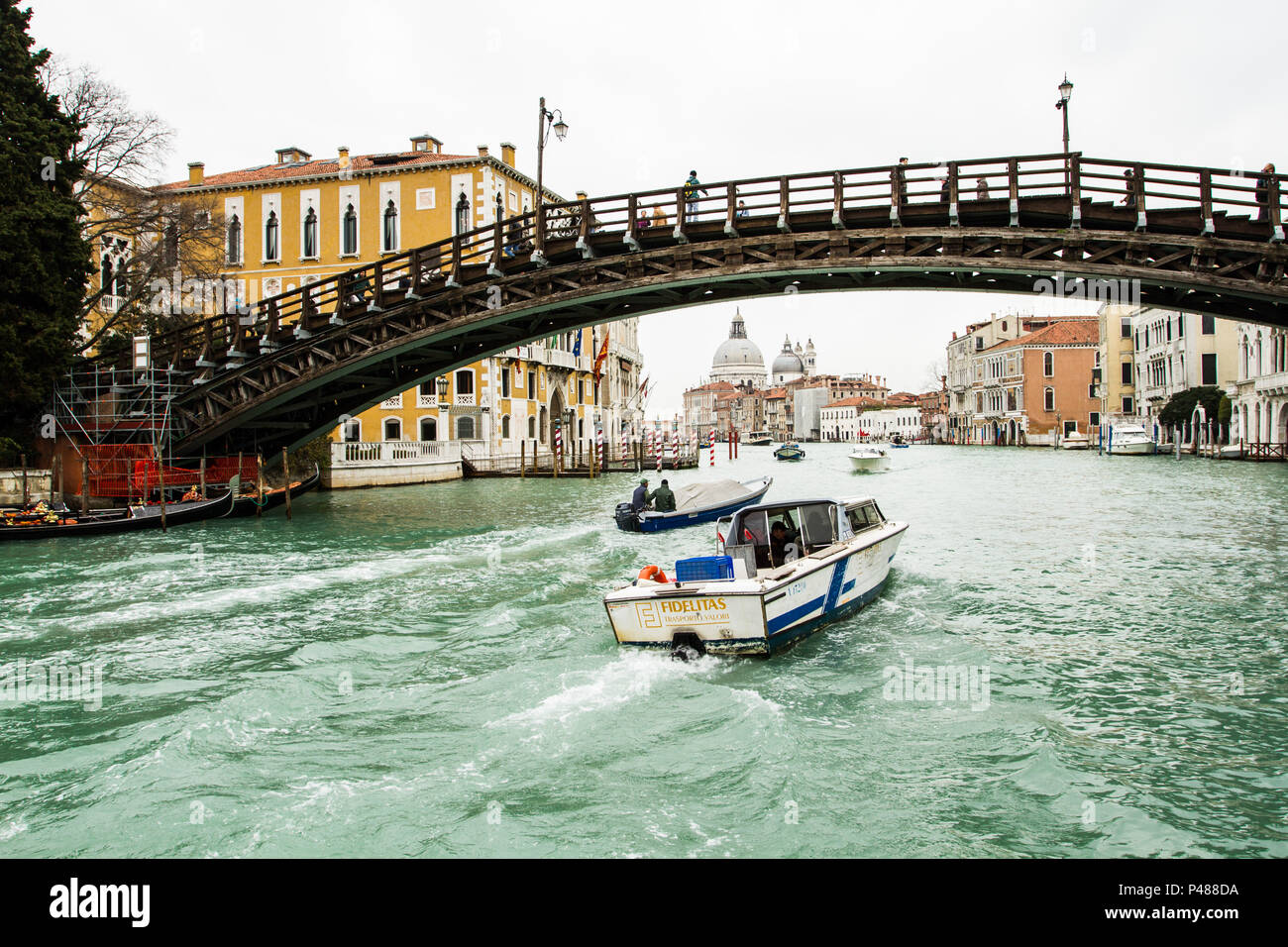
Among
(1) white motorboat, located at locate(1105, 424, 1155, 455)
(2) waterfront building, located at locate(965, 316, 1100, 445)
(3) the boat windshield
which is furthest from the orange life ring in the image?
(2) waterfront building, located at locate(965, 316, 1100, 445)

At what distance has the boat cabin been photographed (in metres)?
9.55

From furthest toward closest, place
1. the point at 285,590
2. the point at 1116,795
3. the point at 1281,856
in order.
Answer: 1. the point at 285,590
2. the point at 1116,795
3. the point at 1281,856

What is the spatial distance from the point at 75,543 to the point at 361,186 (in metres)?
28.1

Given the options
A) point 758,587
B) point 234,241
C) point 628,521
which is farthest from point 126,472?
point 234,241

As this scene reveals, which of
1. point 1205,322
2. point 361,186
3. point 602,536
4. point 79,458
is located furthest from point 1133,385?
point 79,458

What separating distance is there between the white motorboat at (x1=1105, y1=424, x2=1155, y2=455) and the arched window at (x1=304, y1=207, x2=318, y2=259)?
47.2 m

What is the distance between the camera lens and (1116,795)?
5.38 meters

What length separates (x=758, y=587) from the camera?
806 cm

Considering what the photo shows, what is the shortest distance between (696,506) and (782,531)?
→ 1070 centimetres

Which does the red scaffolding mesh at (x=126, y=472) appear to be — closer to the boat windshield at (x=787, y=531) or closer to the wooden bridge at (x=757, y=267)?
the wooden bridge at (x=757, y=267)

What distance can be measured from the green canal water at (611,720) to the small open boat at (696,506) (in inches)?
203

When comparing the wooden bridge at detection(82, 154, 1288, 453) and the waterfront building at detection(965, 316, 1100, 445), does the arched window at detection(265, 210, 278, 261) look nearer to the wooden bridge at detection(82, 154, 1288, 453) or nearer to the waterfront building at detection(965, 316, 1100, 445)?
the wooden bridge at detection(82, 154, 1288, 453)
